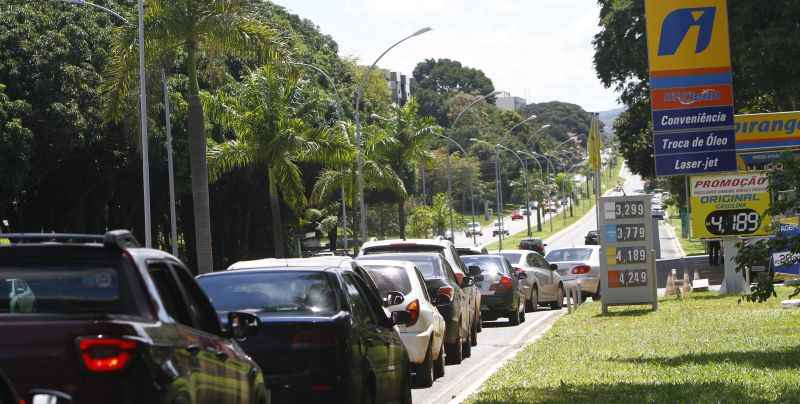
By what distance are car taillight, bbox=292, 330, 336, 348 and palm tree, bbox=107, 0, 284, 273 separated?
63.8 ft

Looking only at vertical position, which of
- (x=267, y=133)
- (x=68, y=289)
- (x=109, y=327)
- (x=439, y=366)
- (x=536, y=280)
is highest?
(x=267, y=133)

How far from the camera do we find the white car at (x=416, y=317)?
49.3 feet

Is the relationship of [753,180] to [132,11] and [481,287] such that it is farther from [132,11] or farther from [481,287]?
→ [132,11]

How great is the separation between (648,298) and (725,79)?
495 cm

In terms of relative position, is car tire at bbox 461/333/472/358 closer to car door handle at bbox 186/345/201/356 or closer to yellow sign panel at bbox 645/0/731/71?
yellow sign panel at bbox 645/0/731/71

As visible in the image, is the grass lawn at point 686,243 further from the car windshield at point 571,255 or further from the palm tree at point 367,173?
the car windshield at point 571,255

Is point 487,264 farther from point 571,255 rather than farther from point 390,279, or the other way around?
point 390,279

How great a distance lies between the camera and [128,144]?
159ft

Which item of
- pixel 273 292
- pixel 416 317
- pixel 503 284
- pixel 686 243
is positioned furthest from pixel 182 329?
pixel 686 243

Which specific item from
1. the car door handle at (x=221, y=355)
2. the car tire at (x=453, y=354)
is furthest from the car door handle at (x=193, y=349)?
the car tire at (x=453, y=354)

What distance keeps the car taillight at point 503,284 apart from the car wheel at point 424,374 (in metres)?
10.5

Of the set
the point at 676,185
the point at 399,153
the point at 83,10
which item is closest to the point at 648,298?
the point at 83,10

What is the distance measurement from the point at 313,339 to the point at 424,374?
18.9 feet

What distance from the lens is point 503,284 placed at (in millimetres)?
25797
